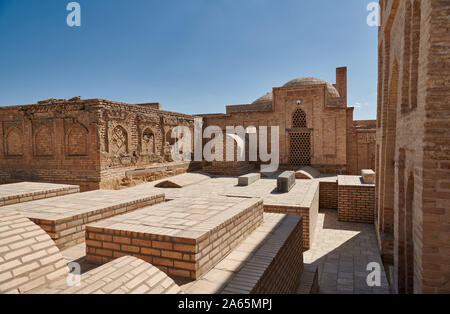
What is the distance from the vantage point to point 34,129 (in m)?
10.8

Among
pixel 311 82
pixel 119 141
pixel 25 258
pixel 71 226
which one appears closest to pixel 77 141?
pixel 119 141

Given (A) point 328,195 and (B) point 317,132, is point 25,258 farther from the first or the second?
(B) point 317,132

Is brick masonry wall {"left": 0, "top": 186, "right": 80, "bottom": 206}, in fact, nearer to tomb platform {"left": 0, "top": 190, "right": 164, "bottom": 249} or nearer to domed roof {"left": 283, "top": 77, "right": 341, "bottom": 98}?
tomb platform {"left": 0, "top": 190, "right": 164, "bottom": 249}

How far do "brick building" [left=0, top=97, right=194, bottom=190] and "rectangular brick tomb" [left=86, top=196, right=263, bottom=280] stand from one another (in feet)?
24.6

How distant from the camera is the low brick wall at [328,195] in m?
9.83

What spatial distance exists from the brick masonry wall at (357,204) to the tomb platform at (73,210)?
19.5 feet

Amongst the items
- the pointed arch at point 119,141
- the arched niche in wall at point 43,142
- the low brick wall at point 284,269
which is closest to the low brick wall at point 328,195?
the low brick wall at point 284,269

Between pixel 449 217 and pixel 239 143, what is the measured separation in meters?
10.2

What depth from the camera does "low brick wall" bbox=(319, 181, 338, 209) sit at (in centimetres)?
983
